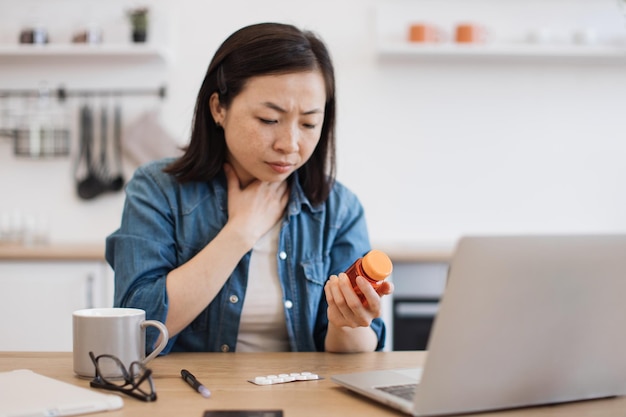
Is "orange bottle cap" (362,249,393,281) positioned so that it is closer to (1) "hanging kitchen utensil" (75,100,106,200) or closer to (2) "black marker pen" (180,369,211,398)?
(2) "black marker pen" (180,369,211,398)

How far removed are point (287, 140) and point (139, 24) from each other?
1.91 m

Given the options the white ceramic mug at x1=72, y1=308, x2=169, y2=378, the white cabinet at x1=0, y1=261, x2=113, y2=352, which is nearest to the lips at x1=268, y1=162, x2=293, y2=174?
the white ceramic mug at x1=72, y1=308, x2=169, y2=378

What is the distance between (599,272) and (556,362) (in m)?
0.12

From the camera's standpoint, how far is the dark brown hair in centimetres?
146

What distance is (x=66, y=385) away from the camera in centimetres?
99

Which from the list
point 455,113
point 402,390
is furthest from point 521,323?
point 455,113

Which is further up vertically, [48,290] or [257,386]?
[257,386]

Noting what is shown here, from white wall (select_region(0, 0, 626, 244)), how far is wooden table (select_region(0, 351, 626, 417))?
2017 millimetres

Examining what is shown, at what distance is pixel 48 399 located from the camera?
0.91 metres

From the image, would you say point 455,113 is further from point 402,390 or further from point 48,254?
point 402,390

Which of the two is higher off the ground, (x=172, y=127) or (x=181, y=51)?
(x=181, y=51)

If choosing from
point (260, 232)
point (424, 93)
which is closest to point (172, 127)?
point (424, 93)

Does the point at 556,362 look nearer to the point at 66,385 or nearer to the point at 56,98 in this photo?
the point at 66,385

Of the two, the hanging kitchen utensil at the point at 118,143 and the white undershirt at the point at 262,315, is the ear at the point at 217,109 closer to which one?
the white undershirt at the point at 262,315
